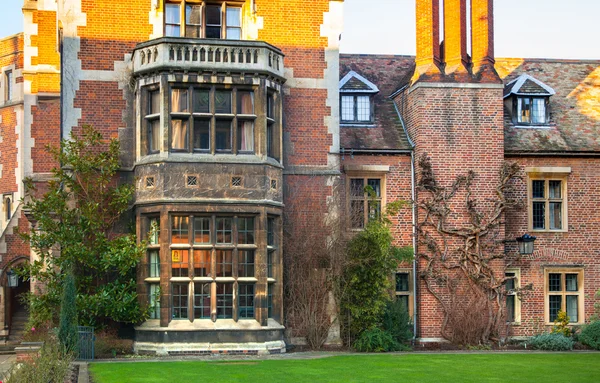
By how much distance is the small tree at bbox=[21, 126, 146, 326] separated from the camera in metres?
20.9

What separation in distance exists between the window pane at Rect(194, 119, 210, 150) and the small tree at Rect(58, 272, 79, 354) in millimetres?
4649

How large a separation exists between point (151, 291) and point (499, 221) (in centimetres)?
962

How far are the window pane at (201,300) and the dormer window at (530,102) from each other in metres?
10.9

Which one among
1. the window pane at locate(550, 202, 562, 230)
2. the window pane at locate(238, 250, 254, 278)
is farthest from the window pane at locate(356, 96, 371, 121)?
the window pane at locate(238, 250, 254, 278)

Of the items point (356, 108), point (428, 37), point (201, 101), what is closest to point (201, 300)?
point (201, 101)

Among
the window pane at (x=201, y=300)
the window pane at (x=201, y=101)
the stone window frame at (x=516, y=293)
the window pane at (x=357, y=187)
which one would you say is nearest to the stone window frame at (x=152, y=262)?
the window pane at (x=201, y=300)

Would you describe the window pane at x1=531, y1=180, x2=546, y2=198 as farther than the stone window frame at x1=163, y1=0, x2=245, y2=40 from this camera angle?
Yes

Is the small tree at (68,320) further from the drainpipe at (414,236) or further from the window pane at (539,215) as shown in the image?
the window pane at (539,215)

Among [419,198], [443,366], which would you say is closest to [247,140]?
[419,198]

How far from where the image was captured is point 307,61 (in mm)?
23438

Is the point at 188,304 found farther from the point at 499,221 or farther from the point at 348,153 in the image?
the point at 499,221

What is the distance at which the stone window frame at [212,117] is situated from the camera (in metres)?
21.3

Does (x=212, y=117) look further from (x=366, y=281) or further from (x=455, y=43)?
(x=455, y=43)

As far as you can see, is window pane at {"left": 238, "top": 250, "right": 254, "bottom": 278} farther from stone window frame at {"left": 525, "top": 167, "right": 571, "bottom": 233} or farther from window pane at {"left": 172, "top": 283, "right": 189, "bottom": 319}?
stone window frame at {"left": 525, "top": 167, "right": 571, "bottom": 233}
